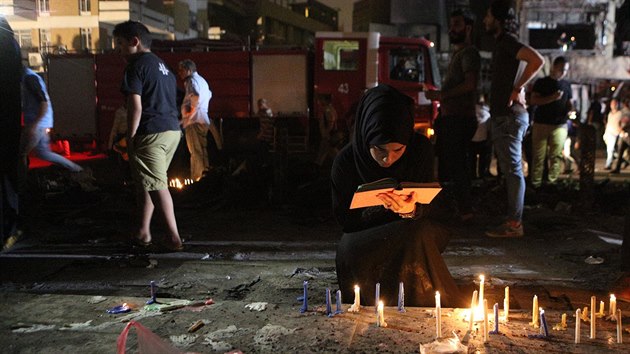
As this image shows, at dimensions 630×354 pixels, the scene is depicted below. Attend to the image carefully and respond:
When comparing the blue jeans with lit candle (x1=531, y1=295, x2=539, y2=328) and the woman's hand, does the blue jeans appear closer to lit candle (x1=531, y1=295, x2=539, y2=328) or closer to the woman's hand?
→ lit candle (x1=531, y1=295, x2=539, y2=328)

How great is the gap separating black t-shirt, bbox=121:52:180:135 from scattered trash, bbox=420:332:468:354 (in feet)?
11.0

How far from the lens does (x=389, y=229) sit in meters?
3.32

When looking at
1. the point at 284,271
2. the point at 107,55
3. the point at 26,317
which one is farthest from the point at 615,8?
the point at 26,317

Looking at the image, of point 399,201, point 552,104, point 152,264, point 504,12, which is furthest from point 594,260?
point 552,104

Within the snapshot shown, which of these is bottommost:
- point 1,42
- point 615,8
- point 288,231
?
point 288,231

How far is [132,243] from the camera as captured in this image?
5.44m

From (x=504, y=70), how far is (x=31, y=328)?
4.73 m

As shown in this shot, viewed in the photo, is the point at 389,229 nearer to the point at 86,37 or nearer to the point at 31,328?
the point at 31,328

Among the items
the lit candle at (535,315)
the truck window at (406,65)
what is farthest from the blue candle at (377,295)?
the truck window at (406,65)

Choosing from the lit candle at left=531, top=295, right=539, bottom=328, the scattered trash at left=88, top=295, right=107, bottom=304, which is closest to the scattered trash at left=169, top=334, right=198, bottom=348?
the scattered trash at left=88, top=295, right=107, bottom=304

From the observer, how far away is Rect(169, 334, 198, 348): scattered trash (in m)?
2.88

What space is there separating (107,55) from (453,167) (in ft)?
38.0

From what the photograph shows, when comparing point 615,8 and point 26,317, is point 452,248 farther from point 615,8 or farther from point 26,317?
point 615,8

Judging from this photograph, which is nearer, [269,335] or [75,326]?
[269,335]
